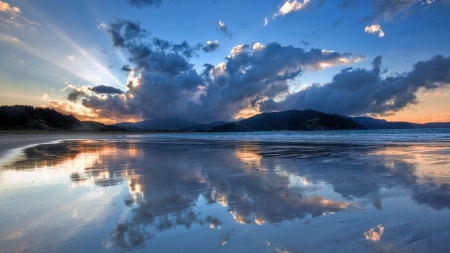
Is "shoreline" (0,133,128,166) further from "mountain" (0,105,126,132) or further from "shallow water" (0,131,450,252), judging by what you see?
"mountain" (0,105,126,132)

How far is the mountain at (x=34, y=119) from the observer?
140 m

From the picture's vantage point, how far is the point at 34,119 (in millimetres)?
153375

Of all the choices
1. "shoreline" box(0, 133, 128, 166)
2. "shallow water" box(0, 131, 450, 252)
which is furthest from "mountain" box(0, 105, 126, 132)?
"shallow water" box(0, 131, 450, 252)

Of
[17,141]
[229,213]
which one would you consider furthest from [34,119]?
[229,213]

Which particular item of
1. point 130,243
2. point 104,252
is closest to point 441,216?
point 130,243

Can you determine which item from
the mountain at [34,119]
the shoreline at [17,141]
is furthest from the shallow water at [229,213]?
the mountain at [34,119]

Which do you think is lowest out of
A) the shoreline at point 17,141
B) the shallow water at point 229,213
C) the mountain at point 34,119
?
the shallow water at point 229,213

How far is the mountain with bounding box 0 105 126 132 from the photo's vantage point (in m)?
140

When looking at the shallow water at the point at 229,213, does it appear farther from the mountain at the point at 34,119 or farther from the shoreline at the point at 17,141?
the mountain at the point at 34,119

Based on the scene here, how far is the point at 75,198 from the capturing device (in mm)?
6652

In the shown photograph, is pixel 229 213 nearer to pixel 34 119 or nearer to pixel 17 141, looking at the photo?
pixel 17 141

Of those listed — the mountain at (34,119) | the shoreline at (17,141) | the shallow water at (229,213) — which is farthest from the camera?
the mountain at (34,119)

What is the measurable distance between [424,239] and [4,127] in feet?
593

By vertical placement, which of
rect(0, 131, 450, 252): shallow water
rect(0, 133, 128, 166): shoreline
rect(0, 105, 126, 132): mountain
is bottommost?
rect(0, 131, 450, 252): shallow water
